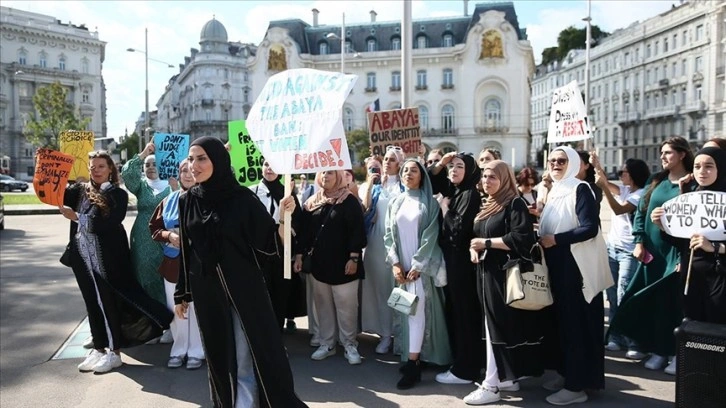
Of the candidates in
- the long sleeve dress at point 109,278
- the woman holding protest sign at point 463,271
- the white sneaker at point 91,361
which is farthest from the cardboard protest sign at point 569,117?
the white sneaker at point 91,361

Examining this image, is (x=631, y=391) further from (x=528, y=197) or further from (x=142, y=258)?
(x=142, y=258)

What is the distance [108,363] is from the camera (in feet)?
18.3

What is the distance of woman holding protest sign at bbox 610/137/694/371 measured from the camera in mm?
5312

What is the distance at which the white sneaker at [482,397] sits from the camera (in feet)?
15.5

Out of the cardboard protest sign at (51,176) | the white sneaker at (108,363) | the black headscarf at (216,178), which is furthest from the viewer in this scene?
the cardboard protest sign at (51,176)

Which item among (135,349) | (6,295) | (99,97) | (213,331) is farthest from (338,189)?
(99,97)

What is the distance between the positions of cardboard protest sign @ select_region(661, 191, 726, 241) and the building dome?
88.0 metres

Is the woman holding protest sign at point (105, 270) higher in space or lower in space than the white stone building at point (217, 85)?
lower

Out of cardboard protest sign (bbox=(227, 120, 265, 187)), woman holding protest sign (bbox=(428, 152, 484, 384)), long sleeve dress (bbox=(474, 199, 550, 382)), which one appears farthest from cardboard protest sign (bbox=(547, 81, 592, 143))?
cardboard protest sign (bbox=(227, 120, 265, 187))

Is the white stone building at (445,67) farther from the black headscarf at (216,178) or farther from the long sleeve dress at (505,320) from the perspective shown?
the black headscarf at (216,178)

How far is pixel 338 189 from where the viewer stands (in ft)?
19.4

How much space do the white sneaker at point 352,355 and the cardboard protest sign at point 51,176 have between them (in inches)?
122

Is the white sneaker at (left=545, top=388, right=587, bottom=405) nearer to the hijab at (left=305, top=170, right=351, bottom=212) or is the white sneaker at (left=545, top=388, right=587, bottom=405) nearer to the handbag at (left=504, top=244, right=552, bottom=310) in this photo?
the handbag at (left=504, top=244, right=552, bottom=310)

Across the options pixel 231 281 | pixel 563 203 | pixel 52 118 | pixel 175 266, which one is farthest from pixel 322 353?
pixel 52 118
